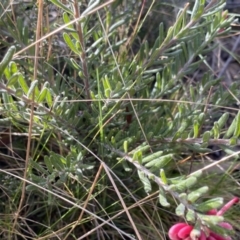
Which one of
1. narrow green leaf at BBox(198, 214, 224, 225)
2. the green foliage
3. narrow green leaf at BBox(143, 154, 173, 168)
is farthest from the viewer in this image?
the green foliage

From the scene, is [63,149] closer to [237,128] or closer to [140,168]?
[140,168]

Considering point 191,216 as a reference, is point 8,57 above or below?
above

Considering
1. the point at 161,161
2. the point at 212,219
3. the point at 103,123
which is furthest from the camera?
the point at 103,123

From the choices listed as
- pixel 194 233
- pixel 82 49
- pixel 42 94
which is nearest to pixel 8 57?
pixel 42 94

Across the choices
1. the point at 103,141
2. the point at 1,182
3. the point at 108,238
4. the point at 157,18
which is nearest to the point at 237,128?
the point at 103,141

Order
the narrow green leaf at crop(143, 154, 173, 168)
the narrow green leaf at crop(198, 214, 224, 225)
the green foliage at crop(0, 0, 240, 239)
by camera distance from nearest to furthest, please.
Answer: the narrow green leaf at crop(198, 214, 224, 225) < the narrow green leaf at crop(143, 154, 173, 168) < the green foliage at crop(0, 0, 240, 239)

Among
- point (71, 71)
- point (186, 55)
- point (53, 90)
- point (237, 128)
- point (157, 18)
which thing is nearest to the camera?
point (237, 128)

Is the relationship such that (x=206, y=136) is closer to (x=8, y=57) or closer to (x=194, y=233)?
(x=194, y=233)

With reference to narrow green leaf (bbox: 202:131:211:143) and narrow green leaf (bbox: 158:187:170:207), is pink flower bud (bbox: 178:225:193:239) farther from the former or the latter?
narrow green leaf (bbox: 202:131:211:143)

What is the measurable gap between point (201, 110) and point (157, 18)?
0.55 meters

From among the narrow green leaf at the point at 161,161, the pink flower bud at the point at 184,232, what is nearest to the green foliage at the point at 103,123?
the narrow green leaf at the point at 161,161

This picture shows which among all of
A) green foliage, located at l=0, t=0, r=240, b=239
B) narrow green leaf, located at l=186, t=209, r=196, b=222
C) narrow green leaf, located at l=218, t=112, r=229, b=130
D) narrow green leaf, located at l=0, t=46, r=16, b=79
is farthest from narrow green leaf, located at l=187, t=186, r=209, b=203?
narrow green leaf, located at l=0, t=46, r=16, b=79

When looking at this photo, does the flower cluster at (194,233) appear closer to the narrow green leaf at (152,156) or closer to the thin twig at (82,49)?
the narrow green leaf at (152,156)

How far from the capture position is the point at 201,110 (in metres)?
1.20
